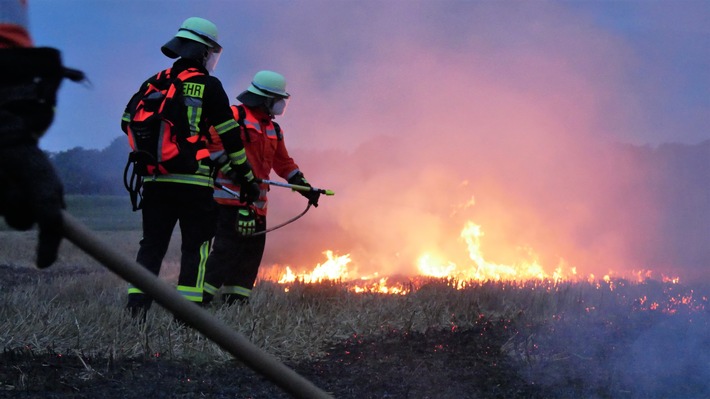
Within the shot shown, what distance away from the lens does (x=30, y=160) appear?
2.04 m

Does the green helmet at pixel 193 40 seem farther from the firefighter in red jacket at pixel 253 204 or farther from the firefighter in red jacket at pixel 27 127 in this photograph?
the firefighter in red jacket at pixel 27 127

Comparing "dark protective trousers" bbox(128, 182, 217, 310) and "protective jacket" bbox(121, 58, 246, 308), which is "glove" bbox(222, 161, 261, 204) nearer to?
"protective jacket" bbox(121, 58, 246, 308)

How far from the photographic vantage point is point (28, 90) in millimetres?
A: 2139

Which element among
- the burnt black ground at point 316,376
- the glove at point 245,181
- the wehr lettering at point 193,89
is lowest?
the burnt black ground at point 316,376

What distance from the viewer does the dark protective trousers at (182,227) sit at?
18.6 feet

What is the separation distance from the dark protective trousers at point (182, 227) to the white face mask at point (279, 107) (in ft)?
4.42

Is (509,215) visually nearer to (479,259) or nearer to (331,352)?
(479,259)

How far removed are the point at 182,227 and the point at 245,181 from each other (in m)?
0.56

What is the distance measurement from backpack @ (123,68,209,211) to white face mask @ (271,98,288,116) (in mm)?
1347

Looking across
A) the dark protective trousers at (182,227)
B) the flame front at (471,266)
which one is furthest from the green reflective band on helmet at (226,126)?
the flame front at (471,266)

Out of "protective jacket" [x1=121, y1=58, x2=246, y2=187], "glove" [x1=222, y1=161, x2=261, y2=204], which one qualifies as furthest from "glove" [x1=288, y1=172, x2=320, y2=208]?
"protective jacket" [x1=121, y1=58, x2=246, y2=187]

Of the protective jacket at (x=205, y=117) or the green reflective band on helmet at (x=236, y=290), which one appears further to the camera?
the green reflective band on helmet at (x=236, y=290)

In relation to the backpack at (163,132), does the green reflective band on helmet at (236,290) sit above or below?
below

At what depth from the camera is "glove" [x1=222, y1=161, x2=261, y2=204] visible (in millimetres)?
5902
